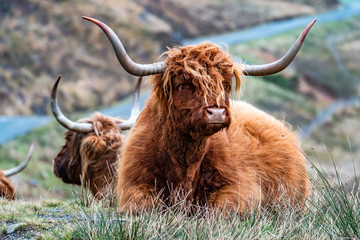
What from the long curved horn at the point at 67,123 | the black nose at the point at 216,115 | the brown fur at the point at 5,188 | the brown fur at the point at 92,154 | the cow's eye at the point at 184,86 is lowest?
the brown fur at the point at 5,188

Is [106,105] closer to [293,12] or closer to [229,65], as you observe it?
[293,12]

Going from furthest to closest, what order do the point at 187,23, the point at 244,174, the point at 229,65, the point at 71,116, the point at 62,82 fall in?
the point at 187,23
the point at 62,82
the point at 71,116
the point at 244,174
the point at 229,65

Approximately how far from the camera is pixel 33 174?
13922mm

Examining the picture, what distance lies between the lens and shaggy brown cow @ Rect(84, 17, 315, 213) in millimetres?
4453

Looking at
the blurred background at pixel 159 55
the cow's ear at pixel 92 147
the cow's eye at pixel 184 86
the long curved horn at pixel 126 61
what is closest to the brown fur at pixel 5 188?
the cow's ear at pixel 92 147

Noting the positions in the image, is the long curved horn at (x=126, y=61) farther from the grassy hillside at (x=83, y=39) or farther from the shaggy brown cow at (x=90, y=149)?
the grassy hillside at (x=83, y=39)

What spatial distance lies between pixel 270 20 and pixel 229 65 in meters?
18.7

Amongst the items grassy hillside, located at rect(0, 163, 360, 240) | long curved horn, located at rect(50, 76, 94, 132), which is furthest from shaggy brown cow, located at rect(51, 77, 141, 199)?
grassy hillside, located at rect(0, 163, 360, 240)

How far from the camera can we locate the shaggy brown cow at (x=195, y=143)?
4.45 metres

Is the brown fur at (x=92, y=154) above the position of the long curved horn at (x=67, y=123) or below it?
below

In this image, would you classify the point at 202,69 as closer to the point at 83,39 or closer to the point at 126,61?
the point at 126,61

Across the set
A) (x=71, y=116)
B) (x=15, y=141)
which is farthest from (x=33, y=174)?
(x=71, y=116)

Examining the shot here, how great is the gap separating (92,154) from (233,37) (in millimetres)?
14928

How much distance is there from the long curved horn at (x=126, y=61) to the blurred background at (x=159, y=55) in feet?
33.6
